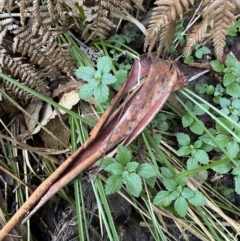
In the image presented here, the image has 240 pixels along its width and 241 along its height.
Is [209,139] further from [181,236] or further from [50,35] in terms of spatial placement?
[50,35]

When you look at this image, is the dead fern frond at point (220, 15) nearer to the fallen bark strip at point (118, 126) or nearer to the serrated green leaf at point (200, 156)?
the fallen bark strip at point (118, 126)

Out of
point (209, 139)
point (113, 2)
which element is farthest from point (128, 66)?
point (209, 139)

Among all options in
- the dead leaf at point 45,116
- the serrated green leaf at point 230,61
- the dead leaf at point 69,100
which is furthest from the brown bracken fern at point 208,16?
the dead leaf at point 45,116

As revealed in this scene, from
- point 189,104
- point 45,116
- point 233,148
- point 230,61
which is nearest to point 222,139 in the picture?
point 233,148

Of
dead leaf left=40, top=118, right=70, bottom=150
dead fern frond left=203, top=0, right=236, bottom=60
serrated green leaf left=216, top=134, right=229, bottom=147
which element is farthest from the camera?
dead leaf left=40, top=118, right=70, bottom=150

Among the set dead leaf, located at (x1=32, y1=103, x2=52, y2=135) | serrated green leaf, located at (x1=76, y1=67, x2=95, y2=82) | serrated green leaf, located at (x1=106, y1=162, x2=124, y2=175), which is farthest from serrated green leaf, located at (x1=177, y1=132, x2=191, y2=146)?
dead leaf, located at (x1=32, y1=103, x2=52, y2=135)

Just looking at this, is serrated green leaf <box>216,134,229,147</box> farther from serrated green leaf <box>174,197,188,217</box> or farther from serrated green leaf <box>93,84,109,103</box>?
serrated green leaf <box>93,84,109,103</box>
